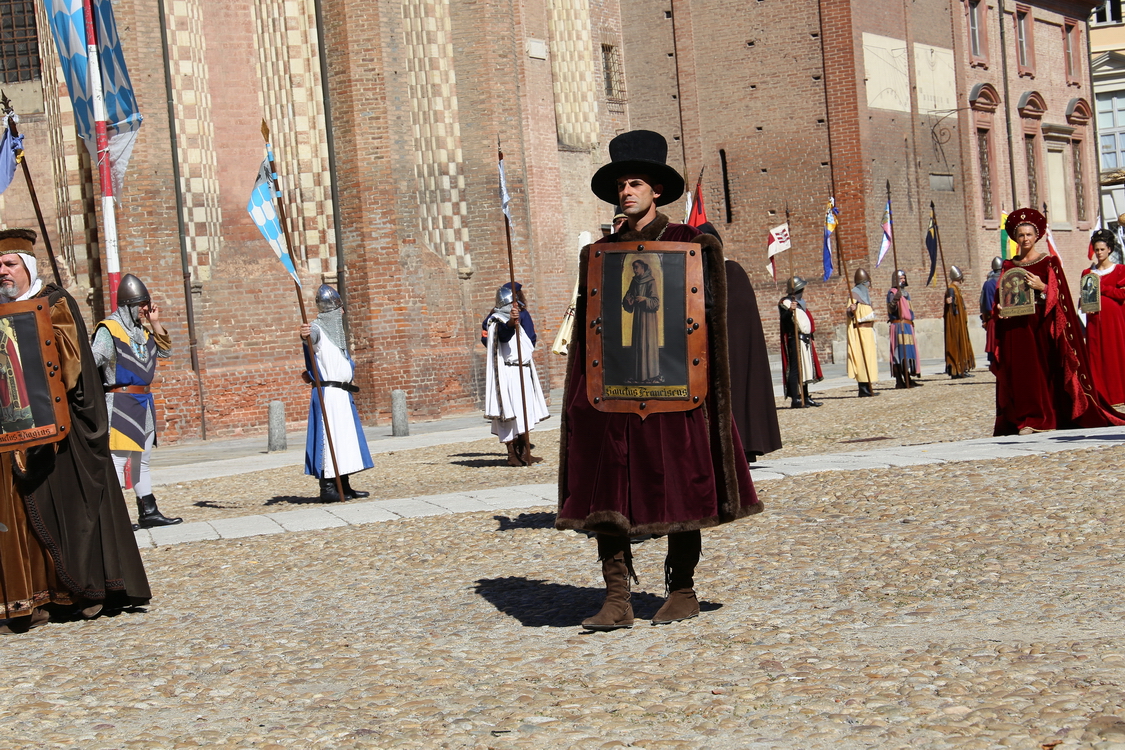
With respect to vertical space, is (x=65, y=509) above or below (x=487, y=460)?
above

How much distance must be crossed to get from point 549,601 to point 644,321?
155cm

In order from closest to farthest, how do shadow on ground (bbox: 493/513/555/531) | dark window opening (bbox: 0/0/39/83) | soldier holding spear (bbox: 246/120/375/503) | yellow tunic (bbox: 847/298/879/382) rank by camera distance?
1. shadow on ground (bbox: 493/513/555/531)
2. soldier holding spear (bbox: 246/120/375/503)
3. yellow tunic (bbox: 847/298/879/382)
4. dark window opening (bbox: 0/0/39/83)

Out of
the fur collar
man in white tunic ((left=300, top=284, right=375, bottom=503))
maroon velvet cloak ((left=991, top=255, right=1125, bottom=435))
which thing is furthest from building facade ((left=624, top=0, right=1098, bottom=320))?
the fur collar

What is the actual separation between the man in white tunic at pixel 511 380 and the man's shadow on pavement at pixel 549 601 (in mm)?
6783

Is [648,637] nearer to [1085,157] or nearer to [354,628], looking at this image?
[354,628]

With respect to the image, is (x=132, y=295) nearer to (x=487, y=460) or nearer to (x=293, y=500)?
(x=293, y=500)

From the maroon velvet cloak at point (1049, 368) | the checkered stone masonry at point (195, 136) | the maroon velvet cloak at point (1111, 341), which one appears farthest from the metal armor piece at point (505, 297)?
the checkered stone masonry at point (195, 136)

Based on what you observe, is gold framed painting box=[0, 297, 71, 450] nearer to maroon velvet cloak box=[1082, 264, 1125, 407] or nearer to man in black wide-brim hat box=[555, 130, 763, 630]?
man in black wide-brim hat box=[555, 130, 763, 630]

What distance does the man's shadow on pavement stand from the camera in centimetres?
576

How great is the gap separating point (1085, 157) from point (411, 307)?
3059cm

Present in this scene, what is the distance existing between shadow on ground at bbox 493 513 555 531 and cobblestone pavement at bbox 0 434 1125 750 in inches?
8.3

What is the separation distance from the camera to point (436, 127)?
21672mm

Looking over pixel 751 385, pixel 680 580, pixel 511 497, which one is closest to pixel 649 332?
pixel 680 580

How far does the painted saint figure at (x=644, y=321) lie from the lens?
535cm
